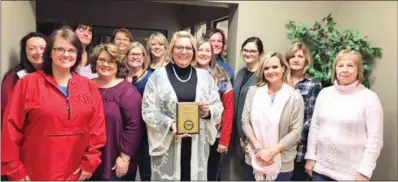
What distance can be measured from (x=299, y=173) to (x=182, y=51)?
1.18 m

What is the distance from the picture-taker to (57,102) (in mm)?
2076

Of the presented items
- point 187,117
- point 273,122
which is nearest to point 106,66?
point 187,117

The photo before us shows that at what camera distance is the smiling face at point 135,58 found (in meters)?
2.59

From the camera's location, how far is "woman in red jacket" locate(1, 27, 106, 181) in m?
2.06

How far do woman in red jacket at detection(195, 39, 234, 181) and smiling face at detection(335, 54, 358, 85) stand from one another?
29.1 inches

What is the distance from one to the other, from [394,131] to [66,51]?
2.33 meters

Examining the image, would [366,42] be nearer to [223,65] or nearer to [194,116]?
[223,65]

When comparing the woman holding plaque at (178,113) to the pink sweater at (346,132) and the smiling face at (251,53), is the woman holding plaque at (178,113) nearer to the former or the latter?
the smiling face at (251,53)

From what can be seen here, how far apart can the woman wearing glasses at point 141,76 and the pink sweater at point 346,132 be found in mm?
1051

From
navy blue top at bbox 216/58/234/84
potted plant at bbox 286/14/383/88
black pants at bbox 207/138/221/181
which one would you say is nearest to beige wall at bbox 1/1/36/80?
navy blue top at bbox 216/58/234/84

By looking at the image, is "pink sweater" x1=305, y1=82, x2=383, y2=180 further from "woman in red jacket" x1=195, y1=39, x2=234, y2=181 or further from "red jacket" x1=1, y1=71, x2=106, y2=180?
"red jacket" x1=1, y1=71, x2=106, y2=180

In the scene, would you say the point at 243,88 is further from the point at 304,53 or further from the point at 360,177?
the point at 360,177

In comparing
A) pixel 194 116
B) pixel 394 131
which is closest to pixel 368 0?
pixel 394 131

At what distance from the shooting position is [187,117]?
7.80ft
